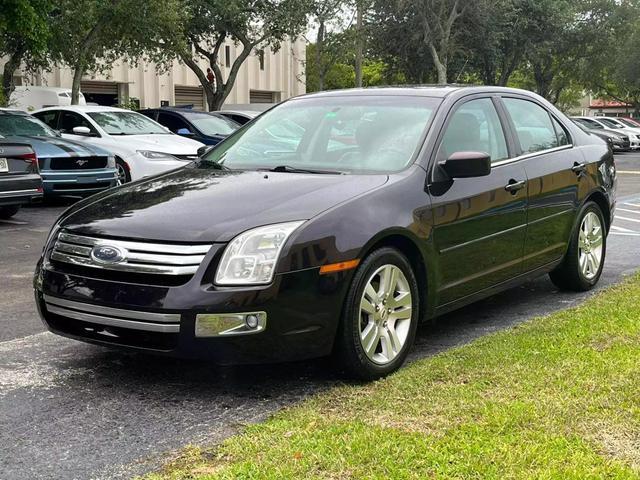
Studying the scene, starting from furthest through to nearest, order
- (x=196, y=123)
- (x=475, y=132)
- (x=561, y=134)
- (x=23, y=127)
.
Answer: (x=196, y=123) → (x=23, y=127) → (x=561, y=134) → (x=475, y=132)

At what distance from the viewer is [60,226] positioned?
4.54 m

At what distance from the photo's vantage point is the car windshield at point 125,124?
1421 cm

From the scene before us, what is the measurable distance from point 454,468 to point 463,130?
270cm

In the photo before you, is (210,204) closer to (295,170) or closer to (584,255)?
(295,170)

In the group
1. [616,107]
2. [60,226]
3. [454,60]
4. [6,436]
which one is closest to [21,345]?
[60,226]

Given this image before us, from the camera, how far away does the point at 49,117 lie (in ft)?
49.0

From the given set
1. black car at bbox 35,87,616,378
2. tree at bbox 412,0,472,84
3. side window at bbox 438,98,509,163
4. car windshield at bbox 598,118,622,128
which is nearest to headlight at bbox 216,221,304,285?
black car at bbox 35,87,616,378

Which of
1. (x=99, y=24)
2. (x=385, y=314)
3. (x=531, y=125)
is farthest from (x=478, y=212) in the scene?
(x=99, y=24)

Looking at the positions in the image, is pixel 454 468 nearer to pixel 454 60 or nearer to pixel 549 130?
pixel 549 130

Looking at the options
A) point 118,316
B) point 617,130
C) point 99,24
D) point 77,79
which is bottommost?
point 617,130

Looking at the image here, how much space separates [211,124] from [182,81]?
33188mm

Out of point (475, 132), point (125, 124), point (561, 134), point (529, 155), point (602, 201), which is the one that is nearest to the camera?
point (475, 132)

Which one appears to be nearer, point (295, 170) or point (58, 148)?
point (295, 170)

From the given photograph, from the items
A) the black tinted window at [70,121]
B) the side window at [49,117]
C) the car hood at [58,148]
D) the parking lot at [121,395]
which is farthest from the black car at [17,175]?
the side window at [49,117]
